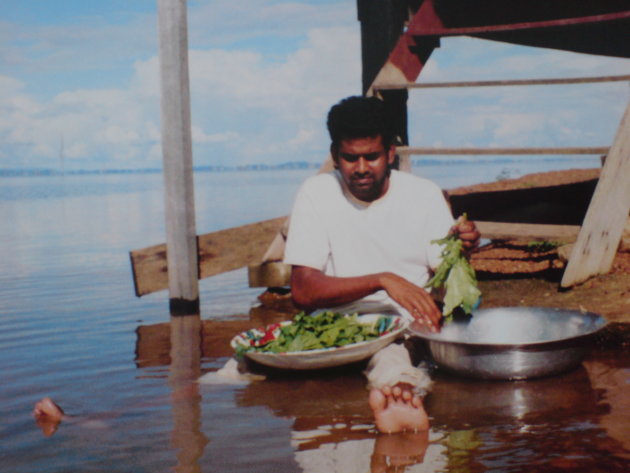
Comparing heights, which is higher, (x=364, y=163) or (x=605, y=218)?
(x=364, y=163)

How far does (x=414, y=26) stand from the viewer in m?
8.03

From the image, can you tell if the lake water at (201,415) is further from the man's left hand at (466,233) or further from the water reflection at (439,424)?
the man's left hand at (466,233)

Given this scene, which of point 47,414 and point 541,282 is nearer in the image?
point 47,414

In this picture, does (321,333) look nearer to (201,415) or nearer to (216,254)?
(201,415)

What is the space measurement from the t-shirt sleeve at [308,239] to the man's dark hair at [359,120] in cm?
43

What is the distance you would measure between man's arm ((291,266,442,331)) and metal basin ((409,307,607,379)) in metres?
0.22

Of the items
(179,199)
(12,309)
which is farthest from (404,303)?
(12,309)

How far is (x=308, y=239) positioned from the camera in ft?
15.3

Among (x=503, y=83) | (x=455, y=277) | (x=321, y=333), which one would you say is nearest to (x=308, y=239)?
(x=321, y=333)

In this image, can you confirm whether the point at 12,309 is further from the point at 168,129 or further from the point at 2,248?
the point at 2,248

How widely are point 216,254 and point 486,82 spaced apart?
3120 millimetres

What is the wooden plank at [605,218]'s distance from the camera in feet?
20.9

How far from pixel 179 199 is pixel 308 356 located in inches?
127

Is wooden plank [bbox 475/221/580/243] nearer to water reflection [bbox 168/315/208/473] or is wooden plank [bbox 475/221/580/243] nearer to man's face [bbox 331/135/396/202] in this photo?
man's face [bbox 331/135/396/202]
